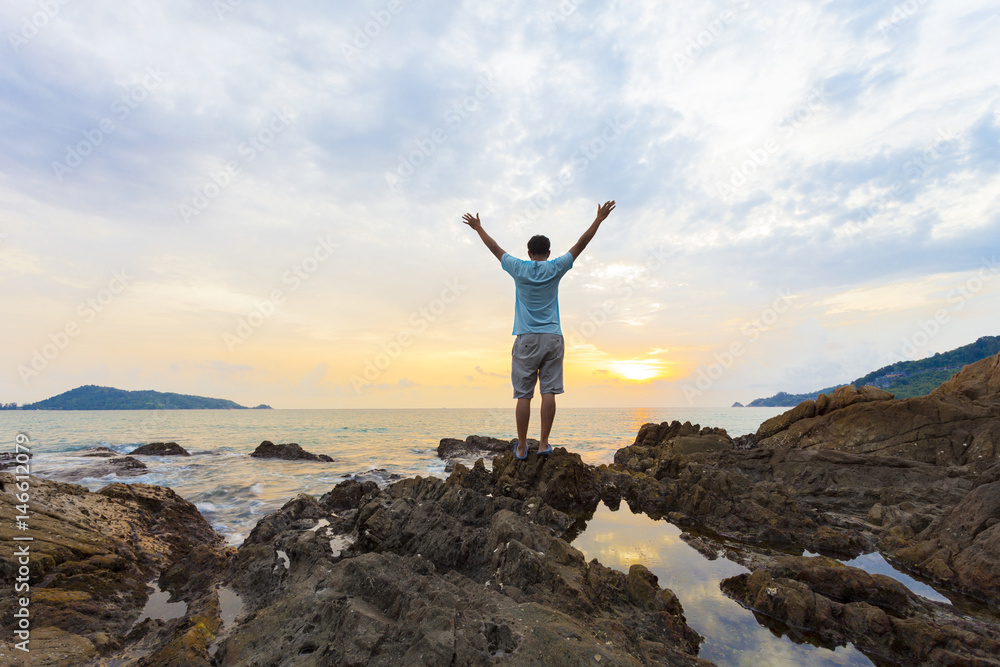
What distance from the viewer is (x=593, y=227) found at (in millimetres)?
5211

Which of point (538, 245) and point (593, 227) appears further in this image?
point (538, 245)

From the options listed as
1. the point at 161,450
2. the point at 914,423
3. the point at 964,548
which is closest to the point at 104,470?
the point at 161,450

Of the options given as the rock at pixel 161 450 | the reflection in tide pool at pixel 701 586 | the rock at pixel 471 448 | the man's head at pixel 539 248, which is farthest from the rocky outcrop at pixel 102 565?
the rock at pixel 161 450

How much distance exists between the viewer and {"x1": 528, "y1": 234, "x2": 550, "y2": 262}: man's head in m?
5.62

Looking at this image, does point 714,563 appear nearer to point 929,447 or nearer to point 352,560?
point 352,560

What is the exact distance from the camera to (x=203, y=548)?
432 centimetres

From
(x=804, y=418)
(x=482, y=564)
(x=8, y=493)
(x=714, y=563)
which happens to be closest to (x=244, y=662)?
(x=482, y=564)

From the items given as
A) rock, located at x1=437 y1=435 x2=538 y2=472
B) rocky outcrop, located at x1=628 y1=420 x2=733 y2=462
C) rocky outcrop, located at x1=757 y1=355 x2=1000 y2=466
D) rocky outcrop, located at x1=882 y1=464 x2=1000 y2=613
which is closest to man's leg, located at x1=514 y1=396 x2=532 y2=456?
rocky outcrop, located at x1=882 y1=464 x2=1000 y2=613

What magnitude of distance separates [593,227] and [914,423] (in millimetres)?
10239

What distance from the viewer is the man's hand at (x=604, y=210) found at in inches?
204

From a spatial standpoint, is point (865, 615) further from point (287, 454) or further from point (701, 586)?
point (287, 454)

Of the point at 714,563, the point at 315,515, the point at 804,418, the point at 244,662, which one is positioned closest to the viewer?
the point at 244,662

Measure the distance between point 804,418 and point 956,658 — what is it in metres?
12.4

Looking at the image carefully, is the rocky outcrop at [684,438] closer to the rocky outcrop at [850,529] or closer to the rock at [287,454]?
the rocky outcrop at [850,529]
